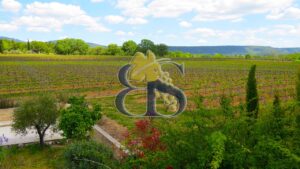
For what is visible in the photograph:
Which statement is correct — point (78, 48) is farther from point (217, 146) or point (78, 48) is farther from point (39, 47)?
point (217, 146)

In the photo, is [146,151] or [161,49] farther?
[161,49]

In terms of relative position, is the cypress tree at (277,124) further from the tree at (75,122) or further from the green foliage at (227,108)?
the tree at (75,122)

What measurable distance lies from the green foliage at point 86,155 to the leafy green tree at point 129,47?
9673cm

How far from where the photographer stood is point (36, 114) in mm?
12414

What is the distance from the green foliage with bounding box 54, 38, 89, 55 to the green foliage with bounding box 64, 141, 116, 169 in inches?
4033

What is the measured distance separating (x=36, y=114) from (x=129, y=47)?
95692 millimetres

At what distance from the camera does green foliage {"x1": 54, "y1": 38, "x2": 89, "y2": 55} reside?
109 metres

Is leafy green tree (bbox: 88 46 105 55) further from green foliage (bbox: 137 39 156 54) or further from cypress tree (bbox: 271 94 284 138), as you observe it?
cypress tree (bbox: 271 94 284 138)

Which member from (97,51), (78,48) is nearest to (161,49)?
(97,51)

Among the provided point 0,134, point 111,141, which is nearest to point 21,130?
point 0,134

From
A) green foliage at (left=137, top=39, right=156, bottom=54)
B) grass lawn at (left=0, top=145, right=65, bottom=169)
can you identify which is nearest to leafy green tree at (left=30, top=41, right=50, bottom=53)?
green foliage at (left=137, top=39, right=156, bottom=54)

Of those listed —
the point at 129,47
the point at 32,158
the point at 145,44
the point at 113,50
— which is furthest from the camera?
the point at 129,47

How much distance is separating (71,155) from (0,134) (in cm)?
631

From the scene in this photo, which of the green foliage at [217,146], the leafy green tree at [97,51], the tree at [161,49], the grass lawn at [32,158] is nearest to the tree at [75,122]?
the grass lawn at [32,158]
